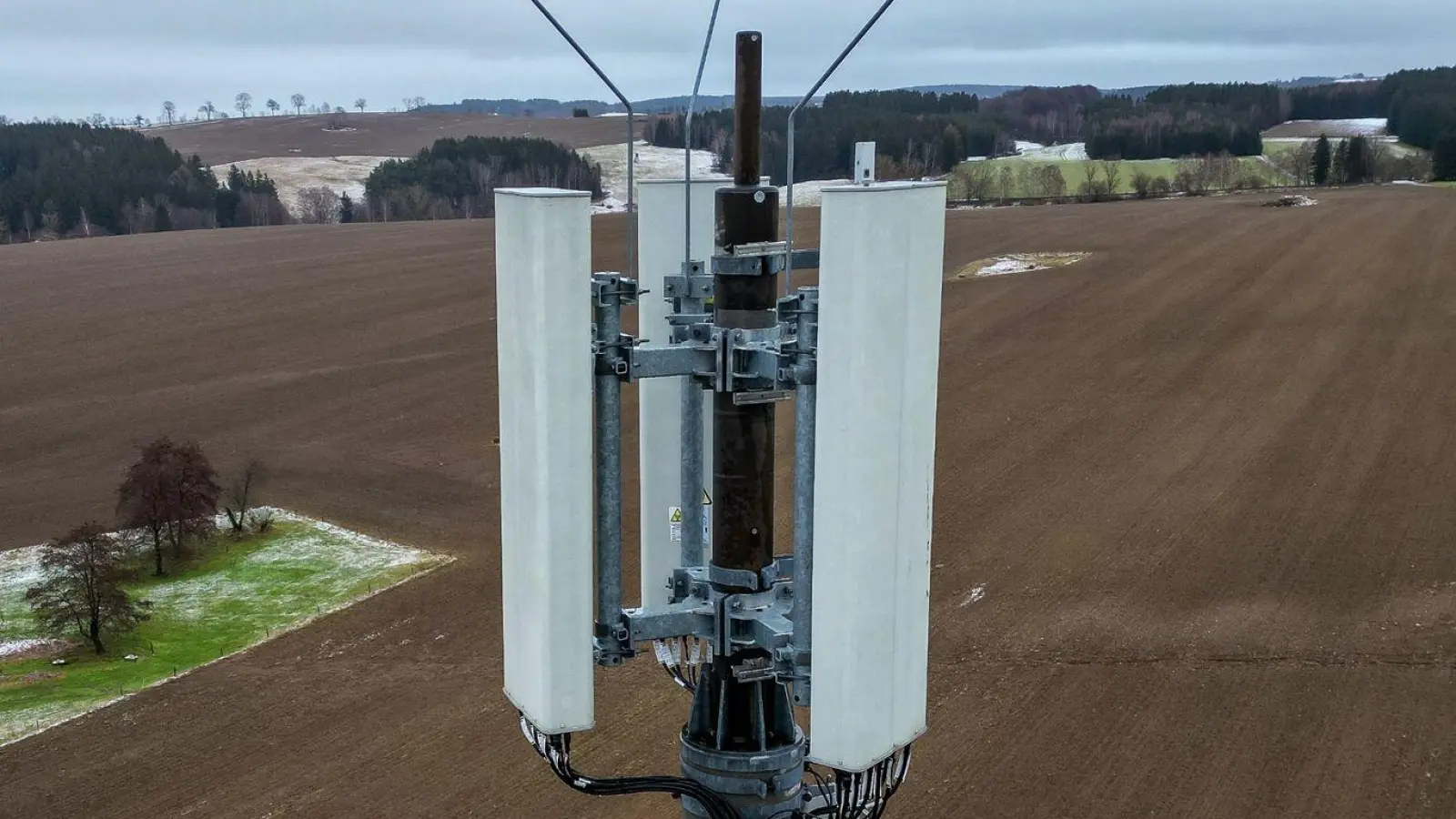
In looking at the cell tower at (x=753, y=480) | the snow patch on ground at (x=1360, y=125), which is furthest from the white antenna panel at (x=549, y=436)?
the snow patch on ground at (x=1360, y=125)

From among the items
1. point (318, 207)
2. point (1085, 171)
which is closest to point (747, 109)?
point (1085, 171)

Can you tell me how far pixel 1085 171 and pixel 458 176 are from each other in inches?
2043

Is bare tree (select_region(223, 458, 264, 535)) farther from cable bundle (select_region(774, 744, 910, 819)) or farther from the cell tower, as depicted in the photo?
cable bundle (select_region(774, 744, 910, 819))

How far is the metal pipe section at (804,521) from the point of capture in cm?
621

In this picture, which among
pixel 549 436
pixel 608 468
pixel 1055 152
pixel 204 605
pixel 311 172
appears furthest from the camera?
pixel 311 172

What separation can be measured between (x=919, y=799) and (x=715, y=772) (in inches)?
487

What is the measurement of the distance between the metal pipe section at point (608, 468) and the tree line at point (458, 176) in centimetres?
9826

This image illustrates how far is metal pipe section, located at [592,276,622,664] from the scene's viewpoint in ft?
21.6

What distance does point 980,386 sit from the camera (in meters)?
39.3

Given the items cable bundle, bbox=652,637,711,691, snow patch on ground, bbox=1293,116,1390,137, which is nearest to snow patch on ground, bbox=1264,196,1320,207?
snow patch on ground, bbox=1293,116,1390,137

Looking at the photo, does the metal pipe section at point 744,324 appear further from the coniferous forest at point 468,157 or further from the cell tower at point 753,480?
the coniferous forest at point 468,157

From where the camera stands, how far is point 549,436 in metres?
6.42

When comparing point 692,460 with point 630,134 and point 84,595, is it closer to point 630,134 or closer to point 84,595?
point 630,134

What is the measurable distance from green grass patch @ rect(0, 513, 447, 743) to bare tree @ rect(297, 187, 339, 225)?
8050 centimetres
